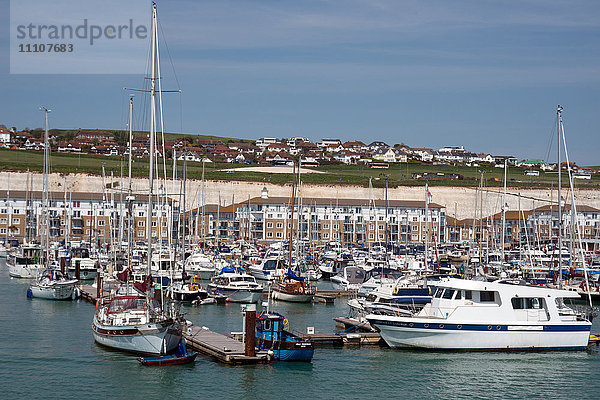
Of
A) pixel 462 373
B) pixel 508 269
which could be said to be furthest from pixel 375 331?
pixel 508 269

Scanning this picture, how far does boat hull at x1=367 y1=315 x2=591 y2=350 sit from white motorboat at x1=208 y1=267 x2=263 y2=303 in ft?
56.0

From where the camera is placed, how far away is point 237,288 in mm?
53938

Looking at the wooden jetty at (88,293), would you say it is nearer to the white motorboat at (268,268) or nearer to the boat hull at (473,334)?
the white motorboat at (268,268)

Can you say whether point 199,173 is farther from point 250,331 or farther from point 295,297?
point 250,331

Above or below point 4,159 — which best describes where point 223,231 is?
below

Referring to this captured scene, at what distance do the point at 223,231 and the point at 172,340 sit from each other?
320 ft

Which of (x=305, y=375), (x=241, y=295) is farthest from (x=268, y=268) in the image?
(x=305, y=375)

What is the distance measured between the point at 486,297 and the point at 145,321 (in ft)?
55.1

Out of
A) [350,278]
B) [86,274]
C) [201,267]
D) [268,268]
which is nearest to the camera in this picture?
[350,278]

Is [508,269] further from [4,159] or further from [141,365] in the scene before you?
[4,159]

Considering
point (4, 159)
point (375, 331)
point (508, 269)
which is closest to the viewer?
point (375, 331)

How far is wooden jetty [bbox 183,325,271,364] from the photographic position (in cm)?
3272

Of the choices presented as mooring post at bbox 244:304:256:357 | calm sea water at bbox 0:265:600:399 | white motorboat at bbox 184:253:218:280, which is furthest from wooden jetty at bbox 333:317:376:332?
white motorboat at bbox 184:253:218:280

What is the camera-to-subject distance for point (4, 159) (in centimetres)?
17512
